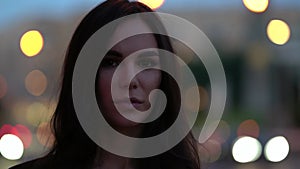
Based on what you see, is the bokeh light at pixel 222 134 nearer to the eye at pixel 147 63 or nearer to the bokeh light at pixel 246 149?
the bokeh light at pixel 246 149

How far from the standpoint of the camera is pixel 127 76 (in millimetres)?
772

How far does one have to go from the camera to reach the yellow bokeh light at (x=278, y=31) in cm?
233

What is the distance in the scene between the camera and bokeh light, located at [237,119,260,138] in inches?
125

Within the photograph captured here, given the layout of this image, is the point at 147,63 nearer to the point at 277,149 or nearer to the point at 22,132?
the point at 22,132

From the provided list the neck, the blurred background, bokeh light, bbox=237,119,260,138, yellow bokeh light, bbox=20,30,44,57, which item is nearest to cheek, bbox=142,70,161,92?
the neck

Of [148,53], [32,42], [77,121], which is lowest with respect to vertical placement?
[77,121]

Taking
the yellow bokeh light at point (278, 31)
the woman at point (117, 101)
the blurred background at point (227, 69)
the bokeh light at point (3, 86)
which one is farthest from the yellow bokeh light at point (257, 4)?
the bokeh light at point (3, 86)

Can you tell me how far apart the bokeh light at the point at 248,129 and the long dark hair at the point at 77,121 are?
7.53 feet

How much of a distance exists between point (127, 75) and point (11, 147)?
197 centimetres

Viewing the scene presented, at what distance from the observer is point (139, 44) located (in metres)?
0.80

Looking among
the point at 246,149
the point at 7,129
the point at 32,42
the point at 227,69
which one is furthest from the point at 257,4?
the point at 246,149

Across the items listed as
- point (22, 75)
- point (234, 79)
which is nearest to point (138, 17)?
point (22, 75)

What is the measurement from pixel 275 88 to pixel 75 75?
2.21 m

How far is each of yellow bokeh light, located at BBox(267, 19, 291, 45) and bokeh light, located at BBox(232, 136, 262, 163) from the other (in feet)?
2.77
